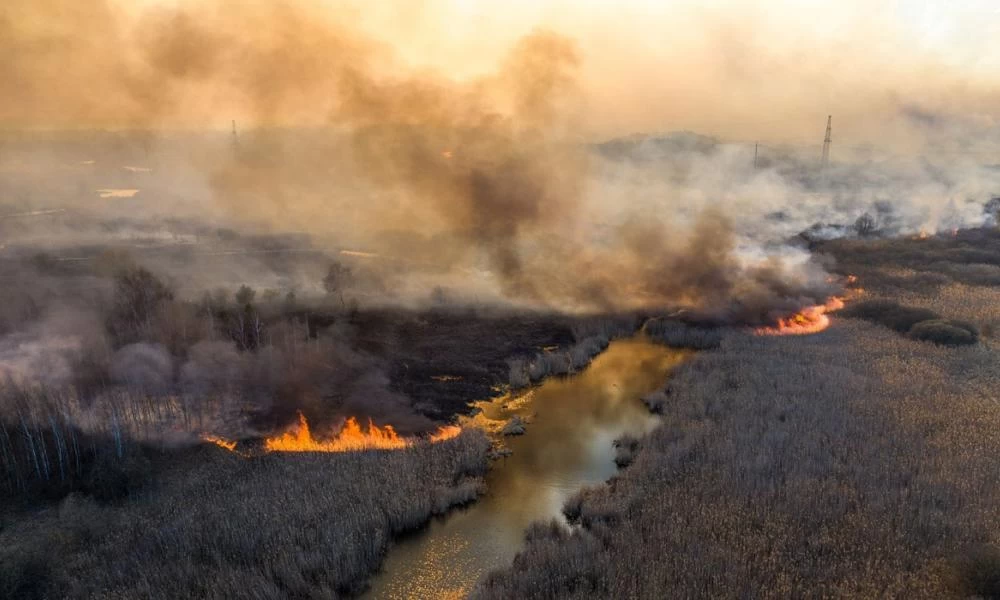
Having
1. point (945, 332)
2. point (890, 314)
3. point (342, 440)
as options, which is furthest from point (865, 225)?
point (342, 440)

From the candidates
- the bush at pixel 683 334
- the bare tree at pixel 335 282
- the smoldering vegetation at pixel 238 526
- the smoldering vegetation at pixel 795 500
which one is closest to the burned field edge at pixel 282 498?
the smoldering vegetation at pixel 238 526

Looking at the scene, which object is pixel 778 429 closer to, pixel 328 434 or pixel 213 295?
pixel 328 434

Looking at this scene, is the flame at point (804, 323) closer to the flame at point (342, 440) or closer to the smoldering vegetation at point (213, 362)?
the smoldering vegetation at point (213, 362)

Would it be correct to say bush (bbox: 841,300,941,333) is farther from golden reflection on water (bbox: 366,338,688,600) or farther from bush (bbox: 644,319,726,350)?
golden reflection on water (bbox: 366,338,688,600)

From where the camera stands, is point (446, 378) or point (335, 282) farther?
point (335, 282)

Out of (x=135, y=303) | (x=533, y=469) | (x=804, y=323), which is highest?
(x=135, y=303)

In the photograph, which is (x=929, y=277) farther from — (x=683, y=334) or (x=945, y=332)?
(x=683, y=334)
